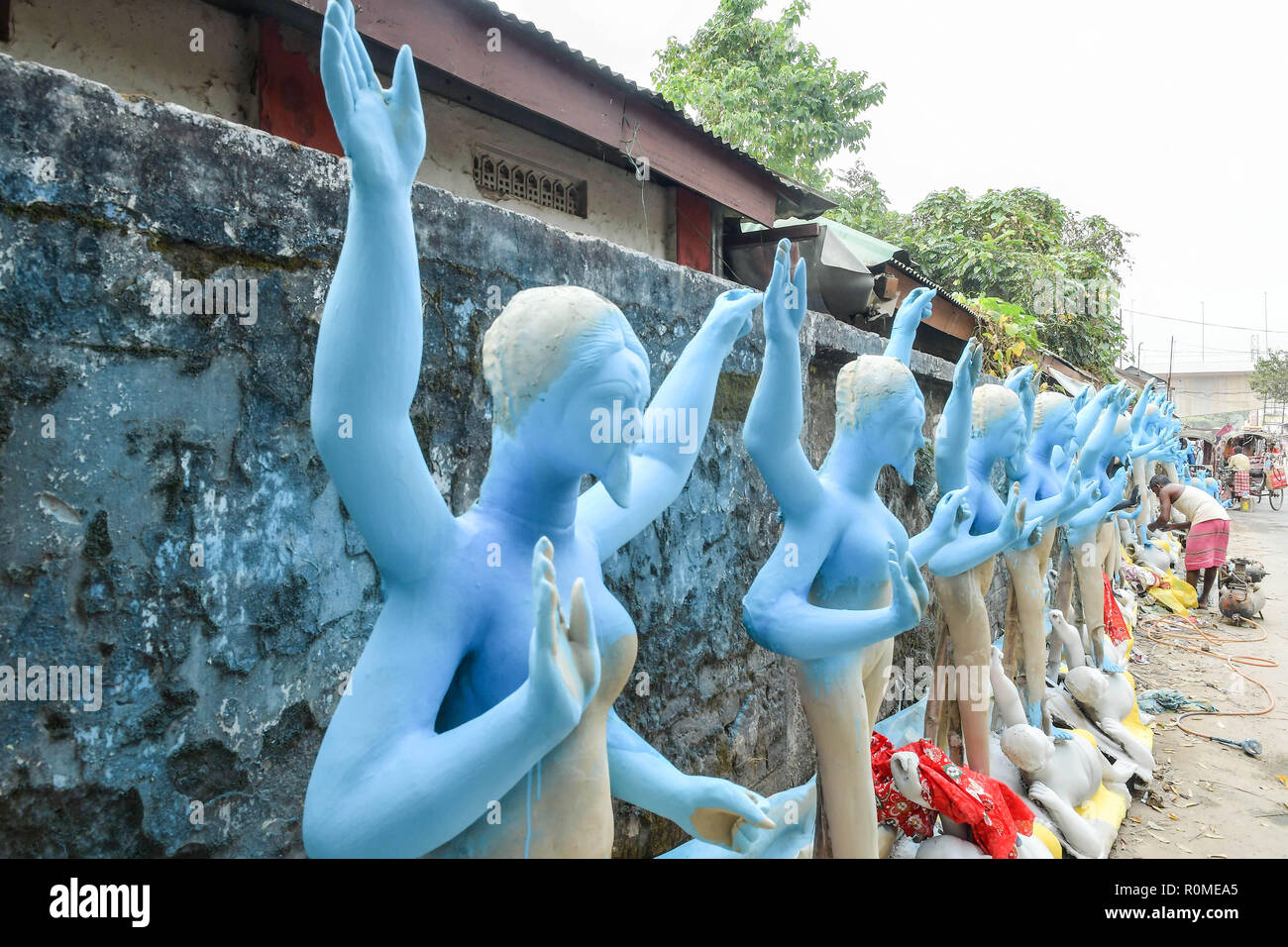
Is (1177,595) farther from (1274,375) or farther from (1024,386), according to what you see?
(1274,375)

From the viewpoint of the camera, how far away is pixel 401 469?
4.09 ft

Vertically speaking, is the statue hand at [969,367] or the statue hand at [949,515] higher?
the statue hand at [969,367]

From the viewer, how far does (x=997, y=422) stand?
366cm

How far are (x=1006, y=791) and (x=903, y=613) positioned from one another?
1.58 metres

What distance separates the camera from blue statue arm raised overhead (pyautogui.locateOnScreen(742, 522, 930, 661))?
74.0 inches

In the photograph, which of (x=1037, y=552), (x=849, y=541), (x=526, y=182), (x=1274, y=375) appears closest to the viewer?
(x=849, y=541)

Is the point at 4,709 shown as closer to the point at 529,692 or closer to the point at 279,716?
the point at 279,716

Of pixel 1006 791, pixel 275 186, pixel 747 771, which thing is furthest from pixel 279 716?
pixel 1006 791

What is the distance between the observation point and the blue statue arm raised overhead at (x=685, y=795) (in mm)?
→ 1544

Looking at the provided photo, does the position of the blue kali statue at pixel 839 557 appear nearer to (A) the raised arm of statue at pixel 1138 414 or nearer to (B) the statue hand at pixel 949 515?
(B) the statue hand at pixel 949 515

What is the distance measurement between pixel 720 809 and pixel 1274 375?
38929 mm

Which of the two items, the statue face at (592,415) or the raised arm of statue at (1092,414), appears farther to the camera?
the raised arm of statue at (1092,414)

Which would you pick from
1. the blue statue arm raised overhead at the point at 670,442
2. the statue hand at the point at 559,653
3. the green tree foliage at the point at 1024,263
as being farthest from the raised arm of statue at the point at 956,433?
the green tree foliage at the point at 1024,263

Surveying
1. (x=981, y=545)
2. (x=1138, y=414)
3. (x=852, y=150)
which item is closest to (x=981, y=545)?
(x=981, y=545)
